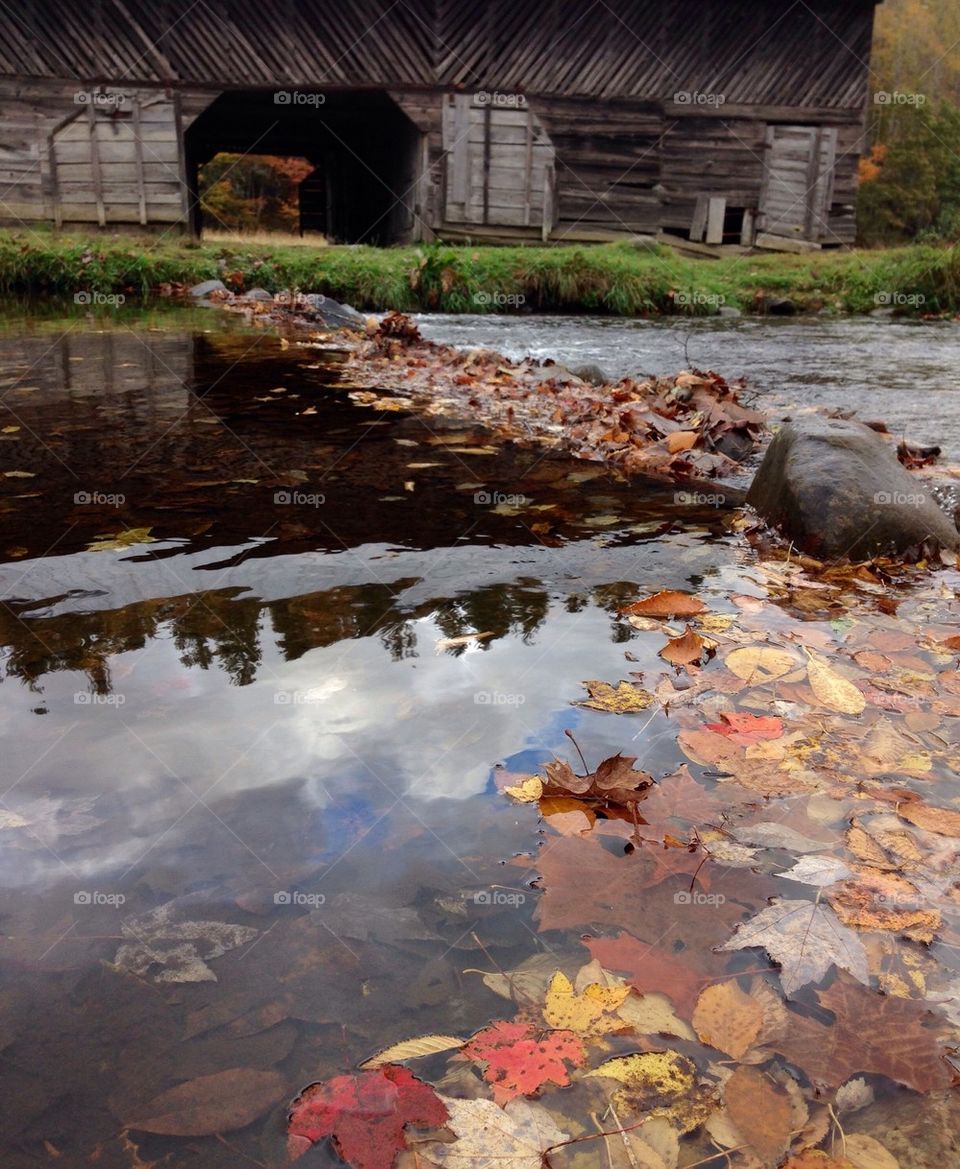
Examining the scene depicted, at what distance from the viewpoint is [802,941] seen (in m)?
1.41

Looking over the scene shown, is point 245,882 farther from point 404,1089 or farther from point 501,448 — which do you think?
point 501,448

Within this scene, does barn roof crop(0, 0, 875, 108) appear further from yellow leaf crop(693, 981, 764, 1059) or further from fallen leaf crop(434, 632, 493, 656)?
yellow leaf crop(693, 981, 764, 1059)

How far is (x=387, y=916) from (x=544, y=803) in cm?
40

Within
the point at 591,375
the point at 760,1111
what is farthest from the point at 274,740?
the point at 591,375

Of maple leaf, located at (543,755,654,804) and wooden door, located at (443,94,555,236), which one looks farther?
wooden door, located at (443,94,555,236)

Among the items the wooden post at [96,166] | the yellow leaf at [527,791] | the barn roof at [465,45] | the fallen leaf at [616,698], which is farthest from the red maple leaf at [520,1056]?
the wooden post at [96,166]

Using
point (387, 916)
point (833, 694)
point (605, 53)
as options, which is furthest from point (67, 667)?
point (605, 53)

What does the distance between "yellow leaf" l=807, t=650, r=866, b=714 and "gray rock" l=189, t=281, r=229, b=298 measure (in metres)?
11.2

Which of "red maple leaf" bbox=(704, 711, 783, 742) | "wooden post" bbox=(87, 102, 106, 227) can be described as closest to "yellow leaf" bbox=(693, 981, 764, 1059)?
"red maple leaf" bbox=(704, 711, 783, 742)

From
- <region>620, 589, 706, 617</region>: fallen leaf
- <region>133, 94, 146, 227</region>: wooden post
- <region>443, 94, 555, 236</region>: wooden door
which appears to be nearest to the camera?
<region>620, 589, 706, 617</region>: fallen leaf

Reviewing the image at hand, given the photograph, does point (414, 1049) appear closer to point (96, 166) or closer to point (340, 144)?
point (96, 166)

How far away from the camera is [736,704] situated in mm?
2146

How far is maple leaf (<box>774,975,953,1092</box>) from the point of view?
1200mm

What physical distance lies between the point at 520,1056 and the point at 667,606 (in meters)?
1.63
